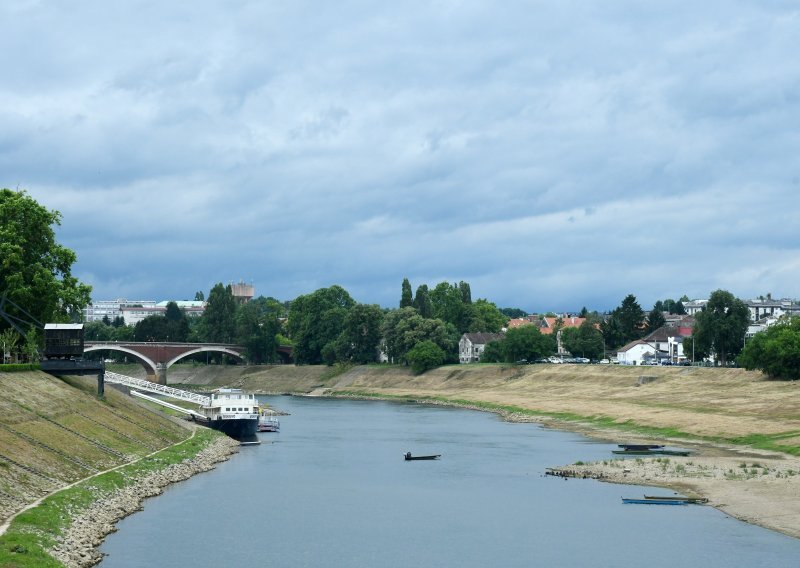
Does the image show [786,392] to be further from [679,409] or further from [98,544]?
[98,544]

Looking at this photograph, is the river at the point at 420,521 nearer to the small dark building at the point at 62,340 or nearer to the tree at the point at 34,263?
the small dark building at the point at 62,340

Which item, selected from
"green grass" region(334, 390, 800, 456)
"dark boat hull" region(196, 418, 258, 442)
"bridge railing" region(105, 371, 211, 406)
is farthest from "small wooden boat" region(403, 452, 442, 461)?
"bridge railing" region(105, 371, 211, 406)

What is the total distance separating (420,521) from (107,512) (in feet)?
56.4

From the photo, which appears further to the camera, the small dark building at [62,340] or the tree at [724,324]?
the tree at [724,324]

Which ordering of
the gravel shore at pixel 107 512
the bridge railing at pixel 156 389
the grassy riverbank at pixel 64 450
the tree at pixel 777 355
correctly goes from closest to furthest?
the gravel shore at pixel 107 512
the grassy riverbank at pixel 64 450
the bridge railing at pixel 156 389
the tree at pixel 777 355

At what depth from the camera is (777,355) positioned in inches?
5187

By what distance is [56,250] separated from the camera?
113688 millimetres

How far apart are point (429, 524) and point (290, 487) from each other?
1651 centimetres

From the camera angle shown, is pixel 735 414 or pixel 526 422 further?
pixel 526 422

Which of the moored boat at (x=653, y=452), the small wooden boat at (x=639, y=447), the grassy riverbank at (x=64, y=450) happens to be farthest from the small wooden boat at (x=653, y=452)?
the grassy riverbank at (x=64, y=450)

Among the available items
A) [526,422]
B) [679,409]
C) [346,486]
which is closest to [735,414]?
[679,409]

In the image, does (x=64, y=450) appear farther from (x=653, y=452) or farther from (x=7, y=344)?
(x=653, y=452)

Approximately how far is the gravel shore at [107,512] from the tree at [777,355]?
74.1 metres

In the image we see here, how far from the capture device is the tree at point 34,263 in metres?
107
